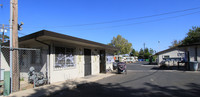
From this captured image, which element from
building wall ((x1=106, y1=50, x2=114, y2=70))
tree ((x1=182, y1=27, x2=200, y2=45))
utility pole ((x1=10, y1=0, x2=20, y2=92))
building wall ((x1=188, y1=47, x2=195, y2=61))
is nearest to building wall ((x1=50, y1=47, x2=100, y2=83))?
building wall ((x1=106, y1=50, x2=114, y2=70))

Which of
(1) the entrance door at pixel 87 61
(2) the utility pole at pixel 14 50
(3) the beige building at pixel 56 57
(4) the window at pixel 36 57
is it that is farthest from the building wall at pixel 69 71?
(2) the utility pole at pixel 14 50

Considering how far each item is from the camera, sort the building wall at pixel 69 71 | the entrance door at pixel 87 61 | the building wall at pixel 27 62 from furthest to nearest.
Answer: the entrance door at pixel 87 61 → the building wall at pixel 27 62 → the building wall at pixel 69 71

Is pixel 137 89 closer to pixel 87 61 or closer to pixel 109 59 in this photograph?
pixel 87 61

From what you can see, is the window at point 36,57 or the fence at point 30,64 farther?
A: the window at point 36,57

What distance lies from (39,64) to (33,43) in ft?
5.22

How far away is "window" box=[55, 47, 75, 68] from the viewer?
8525 mm

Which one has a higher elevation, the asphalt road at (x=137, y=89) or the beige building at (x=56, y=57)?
the beige building at (x=56, y=57)

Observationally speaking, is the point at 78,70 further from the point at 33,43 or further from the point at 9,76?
the point at 9,76

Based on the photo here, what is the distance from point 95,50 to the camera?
509 inches

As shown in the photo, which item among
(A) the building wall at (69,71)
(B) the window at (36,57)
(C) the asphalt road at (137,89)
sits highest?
(B) the window at (36,57)

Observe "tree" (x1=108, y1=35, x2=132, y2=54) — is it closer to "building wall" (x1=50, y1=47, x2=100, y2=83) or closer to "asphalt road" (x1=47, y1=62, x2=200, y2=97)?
"building wall" (x1=50, y1=47, x2=100, y2=83)

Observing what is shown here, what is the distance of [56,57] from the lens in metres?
8.45

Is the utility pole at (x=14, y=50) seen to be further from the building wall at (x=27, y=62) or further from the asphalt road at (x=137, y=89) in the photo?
the building wall at (x=27, y=62)

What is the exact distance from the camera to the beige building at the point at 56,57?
7.86 m
